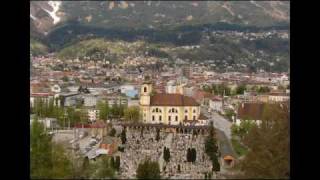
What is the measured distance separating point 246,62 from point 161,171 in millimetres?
9157

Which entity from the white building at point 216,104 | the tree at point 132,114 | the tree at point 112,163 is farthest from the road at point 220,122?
the tree at point 112,163

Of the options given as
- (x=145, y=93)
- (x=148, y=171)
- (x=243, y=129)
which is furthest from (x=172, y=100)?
(x=148, y=171)

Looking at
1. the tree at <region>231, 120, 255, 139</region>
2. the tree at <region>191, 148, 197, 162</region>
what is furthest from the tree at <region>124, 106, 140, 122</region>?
the tree at <region>231, 120, 255, 139</region>

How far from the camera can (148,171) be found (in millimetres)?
3746

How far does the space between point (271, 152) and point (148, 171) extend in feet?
3.71

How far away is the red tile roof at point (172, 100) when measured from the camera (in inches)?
266

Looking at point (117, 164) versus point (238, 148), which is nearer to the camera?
point (117, 164)

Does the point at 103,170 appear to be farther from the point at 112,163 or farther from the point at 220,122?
the point at 220,122

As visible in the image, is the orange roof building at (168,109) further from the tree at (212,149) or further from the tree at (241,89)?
the tree at (241,89)

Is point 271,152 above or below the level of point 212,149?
above

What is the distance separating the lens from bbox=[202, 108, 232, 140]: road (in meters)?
5.36

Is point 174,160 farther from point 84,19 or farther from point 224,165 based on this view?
point 84,19

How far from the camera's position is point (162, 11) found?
84.3 ft
